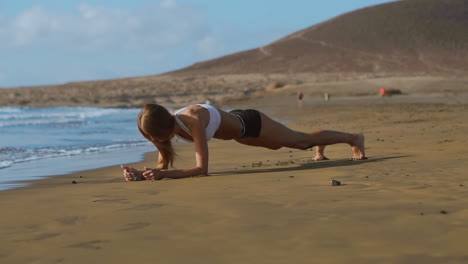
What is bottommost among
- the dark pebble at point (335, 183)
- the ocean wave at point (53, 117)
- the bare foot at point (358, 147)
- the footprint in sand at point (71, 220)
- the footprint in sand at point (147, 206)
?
the footprint in sand at point (71, 220)

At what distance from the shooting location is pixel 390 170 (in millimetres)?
4828

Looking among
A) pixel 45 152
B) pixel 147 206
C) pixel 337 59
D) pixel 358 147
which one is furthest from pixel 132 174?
pixel 337 59

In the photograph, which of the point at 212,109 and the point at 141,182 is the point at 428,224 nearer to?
the point at 141,182

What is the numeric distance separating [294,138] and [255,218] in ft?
9.50

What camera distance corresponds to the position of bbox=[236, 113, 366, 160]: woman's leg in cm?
584

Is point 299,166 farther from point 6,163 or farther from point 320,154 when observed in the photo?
point 6,163

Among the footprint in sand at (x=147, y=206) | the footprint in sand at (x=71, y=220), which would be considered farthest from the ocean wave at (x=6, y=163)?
the footprint in sand at (x=71, y=220)

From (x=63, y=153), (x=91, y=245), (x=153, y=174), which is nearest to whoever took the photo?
(x=91, y=245)

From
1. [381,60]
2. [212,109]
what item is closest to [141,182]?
[212,109]

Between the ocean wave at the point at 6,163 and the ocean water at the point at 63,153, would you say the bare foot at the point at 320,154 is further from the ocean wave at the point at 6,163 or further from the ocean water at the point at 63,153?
the ocean wave at the point at 6,163

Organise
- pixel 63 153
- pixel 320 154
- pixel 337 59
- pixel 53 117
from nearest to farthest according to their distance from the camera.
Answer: pixel 320 154 → pixel 63 153 → pixel 53 117 → pixel 337 59

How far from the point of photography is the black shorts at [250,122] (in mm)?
5727

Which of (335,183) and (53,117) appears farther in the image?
(53,117)

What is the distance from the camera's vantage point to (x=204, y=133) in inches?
210
